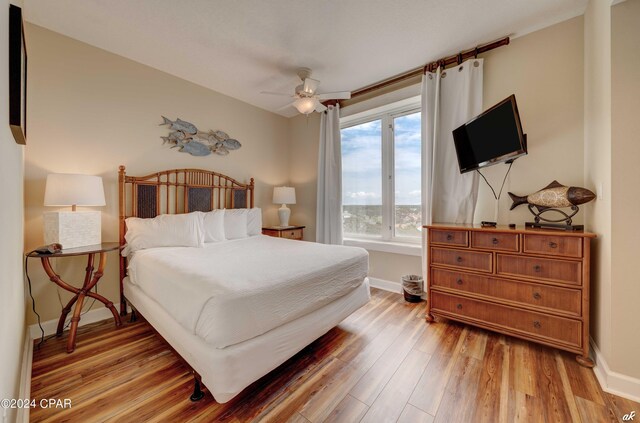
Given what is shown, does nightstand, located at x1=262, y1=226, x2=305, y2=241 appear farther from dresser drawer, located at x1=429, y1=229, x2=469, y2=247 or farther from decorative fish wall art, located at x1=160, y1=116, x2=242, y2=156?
dresser drawer, located at x1=429, y1=229, x2=469, y2=247

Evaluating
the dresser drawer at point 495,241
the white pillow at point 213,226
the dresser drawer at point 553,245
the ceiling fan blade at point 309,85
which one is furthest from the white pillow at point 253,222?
the dresser drawer at point 553,245

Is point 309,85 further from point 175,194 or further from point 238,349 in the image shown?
point 238,349

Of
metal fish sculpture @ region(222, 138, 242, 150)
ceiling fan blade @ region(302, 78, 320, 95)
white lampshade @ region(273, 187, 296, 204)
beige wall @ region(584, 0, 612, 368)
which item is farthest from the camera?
white lampshade @ region(273, 187, 296, 204)

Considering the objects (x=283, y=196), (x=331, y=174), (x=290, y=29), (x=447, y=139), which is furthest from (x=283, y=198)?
(x=447, y=139)

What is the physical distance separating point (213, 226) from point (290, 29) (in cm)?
223

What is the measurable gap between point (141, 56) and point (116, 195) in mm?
1530

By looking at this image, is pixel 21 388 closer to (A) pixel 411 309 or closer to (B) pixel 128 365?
(B) pixel 128 365

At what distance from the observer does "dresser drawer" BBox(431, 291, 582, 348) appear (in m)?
1.79

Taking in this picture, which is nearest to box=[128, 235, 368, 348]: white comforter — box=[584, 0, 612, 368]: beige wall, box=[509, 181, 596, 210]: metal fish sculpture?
box=[509, 181, 596, 210]: metal fish sculpture

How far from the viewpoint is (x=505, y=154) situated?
81.5 inches

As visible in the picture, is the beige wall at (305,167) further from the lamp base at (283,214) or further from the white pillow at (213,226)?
the white pillow at (213,226)

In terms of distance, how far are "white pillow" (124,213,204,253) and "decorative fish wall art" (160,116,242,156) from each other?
99cm

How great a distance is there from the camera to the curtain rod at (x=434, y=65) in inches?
96.3

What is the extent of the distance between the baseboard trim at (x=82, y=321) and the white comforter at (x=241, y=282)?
65cm
